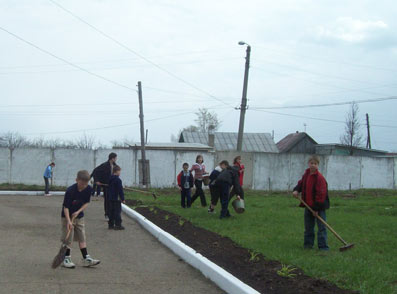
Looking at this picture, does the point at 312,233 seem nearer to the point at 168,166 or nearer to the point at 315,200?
the point at 315,200

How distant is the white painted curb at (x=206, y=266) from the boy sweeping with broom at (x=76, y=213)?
55.4 inches

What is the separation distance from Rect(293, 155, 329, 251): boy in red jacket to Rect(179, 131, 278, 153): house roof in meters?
42.8

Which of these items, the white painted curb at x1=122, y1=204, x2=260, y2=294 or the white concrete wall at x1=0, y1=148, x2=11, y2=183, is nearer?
the white painted curb at x1=122, y1=204, x2=260, y2=294

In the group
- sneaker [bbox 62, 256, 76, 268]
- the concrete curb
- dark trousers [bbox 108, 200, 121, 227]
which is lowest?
the concrete curb

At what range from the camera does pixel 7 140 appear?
4303cm

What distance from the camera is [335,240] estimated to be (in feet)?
30.2

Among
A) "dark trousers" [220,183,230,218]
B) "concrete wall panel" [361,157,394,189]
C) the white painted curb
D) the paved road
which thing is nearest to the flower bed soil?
the white painted curb

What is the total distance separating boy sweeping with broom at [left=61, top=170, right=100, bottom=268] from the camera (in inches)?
273

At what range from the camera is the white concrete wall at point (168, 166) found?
24938mm

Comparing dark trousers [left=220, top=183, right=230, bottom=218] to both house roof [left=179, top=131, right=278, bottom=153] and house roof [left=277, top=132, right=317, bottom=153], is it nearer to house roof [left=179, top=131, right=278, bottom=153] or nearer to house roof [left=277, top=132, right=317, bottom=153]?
house roof [left=179, top=131, right=278, bottom=153]

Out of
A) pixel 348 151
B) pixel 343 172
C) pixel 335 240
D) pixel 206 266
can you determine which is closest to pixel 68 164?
pixel 343 172

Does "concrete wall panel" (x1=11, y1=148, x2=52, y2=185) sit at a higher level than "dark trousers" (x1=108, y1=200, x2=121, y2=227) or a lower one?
higher

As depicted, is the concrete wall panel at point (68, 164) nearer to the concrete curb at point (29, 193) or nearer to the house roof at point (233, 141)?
the concrete curb at point (29, 193)

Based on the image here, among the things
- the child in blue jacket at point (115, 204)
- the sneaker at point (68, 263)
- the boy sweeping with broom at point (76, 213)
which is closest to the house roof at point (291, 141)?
the child in blue jacket at point (115, 204)
